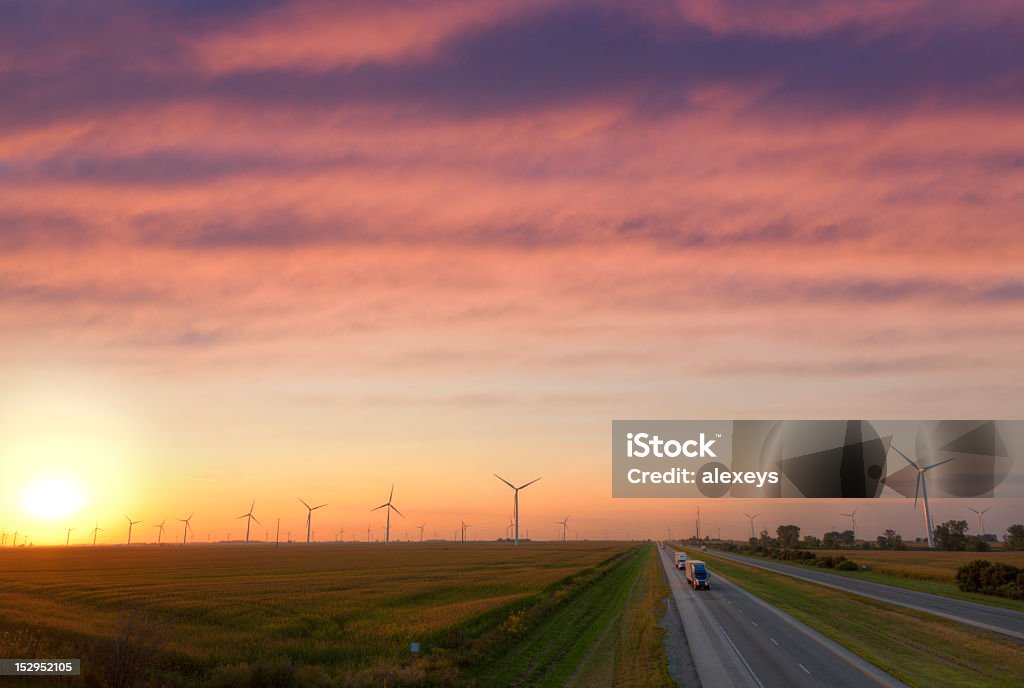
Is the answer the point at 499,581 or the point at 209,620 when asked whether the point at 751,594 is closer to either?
the point at 499,581

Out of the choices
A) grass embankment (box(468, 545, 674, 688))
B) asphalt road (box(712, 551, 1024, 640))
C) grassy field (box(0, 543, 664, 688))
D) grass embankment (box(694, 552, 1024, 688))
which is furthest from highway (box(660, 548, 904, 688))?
asphalt road (box(712, 551, 1024, 640))

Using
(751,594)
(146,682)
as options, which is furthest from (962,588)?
(146,682)

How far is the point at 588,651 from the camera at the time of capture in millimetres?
34969

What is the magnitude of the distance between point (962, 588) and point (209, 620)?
75.9 meters

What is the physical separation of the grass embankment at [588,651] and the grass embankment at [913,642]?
10514 millimetres

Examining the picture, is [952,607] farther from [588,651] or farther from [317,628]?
[317,628]

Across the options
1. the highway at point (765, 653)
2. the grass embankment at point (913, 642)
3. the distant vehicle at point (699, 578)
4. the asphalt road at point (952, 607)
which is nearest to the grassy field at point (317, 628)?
the highway at point (765, 653)

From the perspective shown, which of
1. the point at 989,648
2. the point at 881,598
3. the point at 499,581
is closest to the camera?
the point at 989,648

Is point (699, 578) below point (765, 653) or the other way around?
below

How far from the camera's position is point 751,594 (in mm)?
66125

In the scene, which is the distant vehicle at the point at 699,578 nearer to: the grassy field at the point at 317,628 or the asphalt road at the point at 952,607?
the grassy field at the point at 317,628

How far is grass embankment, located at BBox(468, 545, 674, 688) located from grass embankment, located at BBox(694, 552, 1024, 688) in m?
10.5

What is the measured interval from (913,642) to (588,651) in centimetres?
1919

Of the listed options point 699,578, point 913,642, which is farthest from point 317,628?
point 699,578
